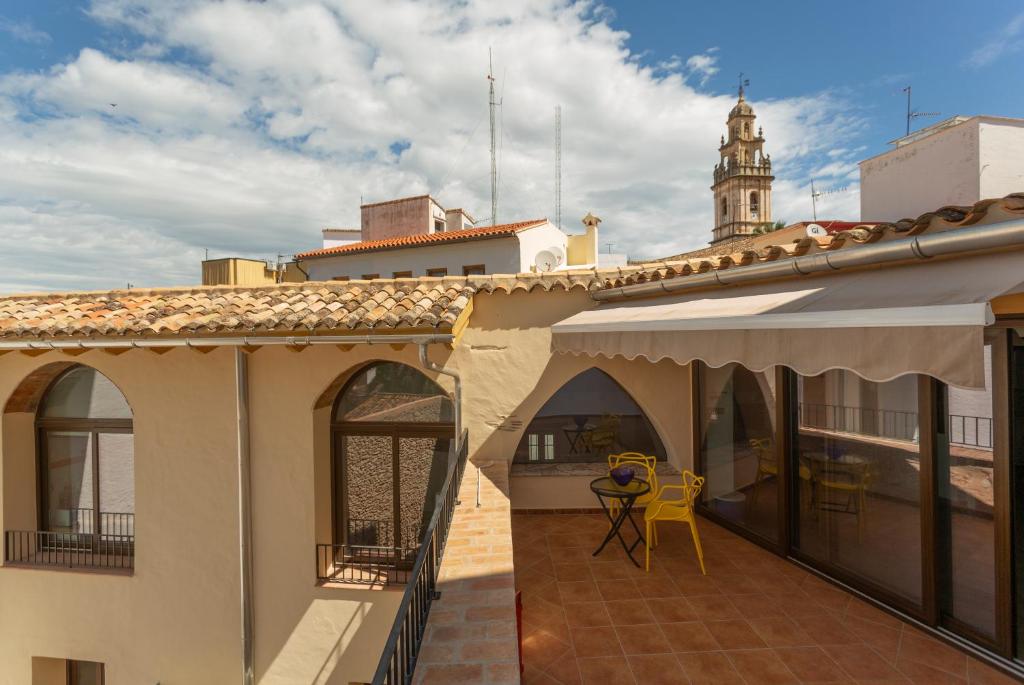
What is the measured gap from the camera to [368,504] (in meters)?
9.97

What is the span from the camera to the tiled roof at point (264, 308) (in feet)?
25.5

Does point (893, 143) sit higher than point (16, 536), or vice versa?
point (893, 143)

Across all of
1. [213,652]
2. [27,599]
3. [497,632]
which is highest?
[497,632]

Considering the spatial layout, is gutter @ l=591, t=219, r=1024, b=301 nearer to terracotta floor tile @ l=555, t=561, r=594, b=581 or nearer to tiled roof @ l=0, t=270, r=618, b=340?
tiled roof @ l=0, t=270, r=618, b=340

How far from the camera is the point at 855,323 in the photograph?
4.11 m

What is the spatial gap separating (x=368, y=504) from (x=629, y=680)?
6.68 metres

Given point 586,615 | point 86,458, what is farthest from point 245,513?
point 586,615

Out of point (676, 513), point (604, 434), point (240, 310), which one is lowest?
point (676, 513)

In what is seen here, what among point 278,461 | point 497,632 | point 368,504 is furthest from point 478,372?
point 497,632

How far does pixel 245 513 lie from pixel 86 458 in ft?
16.2

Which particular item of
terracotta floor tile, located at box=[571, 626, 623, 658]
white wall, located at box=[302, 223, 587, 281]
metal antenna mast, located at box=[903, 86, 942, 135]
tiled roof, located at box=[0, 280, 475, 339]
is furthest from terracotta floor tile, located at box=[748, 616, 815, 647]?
metal antenna mast, located at box=[903, 86, 942, 135]

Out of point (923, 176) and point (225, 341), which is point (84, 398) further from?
point (923, 176)

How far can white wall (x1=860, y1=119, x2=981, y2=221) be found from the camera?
38.5ft

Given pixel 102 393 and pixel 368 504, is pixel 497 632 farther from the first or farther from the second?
pixel 102 393
